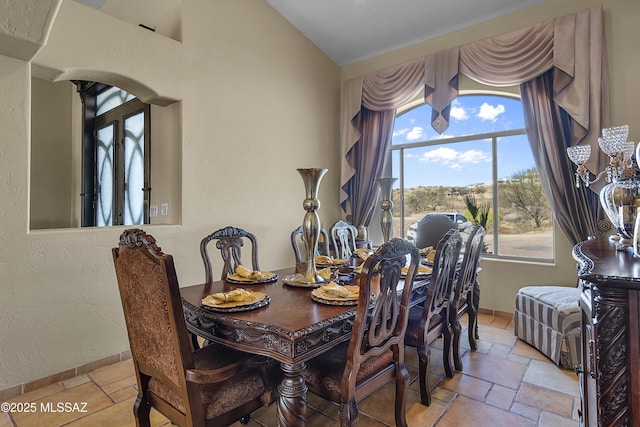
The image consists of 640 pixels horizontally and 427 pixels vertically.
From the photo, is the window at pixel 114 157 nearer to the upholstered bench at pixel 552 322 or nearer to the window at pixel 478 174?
the window at pixel 478 174

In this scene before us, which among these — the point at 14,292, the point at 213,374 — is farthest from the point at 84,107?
the point at 213,374

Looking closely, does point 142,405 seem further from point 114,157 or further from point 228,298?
point 114,157

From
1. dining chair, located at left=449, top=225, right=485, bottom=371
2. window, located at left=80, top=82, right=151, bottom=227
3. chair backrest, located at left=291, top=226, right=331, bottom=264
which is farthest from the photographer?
window, located at left=80, top=82, right=151, bottom=227

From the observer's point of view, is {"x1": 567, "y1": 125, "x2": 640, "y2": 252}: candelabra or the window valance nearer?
{"x1": 567, "y1": 125, "x2": 640, "y2": 252}: candelabra

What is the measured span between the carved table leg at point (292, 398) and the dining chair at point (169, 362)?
18cm

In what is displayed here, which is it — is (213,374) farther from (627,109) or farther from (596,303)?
(627,109)

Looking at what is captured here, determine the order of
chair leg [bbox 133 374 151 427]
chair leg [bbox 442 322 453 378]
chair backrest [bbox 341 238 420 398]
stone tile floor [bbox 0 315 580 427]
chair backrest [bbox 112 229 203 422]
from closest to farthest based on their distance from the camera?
chair backrest [bbox 112 229 203 422], chair backrest [bbox 341 238 420 398], chair leg [bbox 133 374 151 427], stone tile floor [bbox 0 315 580 427], chair leg [bbox 442 322 453 378]

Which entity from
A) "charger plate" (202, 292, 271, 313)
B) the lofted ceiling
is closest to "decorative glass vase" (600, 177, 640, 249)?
"charger plate" (202, 292, 271, 313)

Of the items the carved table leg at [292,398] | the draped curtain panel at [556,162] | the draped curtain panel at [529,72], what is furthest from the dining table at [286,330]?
the draped curtain panel at [529,72]

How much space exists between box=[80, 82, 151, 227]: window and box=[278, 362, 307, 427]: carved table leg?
111 inches

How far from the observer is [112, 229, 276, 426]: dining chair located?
1265mm

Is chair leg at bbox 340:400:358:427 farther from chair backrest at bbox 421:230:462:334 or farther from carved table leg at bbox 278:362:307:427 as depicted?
chair backrest at bbox 421:230:462:334

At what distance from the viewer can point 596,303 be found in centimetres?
95

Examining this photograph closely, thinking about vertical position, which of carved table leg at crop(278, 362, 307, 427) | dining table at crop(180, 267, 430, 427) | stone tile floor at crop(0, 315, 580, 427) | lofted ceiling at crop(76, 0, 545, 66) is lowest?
stone tile floor at crop(0, 315, 580, 427)
